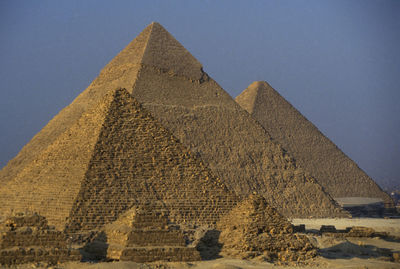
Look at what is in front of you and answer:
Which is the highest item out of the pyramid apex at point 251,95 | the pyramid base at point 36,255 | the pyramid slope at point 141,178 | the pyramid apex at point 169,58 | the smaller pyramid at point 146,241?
the pyramid apex at point 251,95

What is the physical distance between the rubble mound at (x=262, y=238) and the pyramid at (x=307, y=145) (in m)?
49.4

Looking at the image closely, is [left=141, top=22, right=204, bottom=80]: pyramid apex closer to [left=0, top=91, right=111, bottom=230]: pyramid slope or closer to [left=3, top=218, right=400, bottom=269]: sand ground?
[left=3, top=218, right=400, bottom=269]: sand ground

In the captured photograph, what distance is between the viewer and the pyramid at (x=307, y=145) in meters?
78.1

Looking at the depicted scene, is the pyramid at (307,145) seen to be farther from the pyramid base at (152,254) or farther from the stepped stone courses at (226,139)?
the pyramid base at (152,254)

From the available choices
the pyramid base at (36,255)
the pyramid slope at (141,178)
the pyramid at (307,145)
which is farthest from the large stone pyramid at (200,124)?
the pyramid base at (36,255)

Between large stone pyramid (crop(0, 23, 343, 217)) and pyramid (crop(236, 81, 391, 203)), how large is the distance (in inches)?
595

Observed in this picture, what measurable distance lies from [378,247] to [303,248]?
25.8 ft

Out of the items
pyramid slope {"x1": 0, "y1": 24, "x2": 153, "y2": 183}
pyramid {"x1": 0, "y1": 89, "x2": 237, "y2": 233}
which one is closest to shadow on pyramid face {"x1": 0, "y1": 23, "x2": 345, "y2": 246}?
pyramid {"x1": 0, "y1": 89, "x2": 237, "y2": 233}

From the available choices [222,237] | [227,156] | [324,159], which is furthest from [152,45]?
[222,237]

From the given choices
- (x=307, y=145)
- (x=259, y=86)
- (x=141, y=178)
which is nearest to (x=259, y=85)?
(x=259, y=86)

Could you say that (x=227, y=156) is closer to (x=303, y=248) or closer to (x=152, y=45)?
(x=152, y=45)

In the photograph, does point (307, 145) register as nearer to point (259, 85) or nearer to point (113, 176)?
point (259, 85)

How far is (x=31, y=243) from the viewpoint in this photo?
24109mm

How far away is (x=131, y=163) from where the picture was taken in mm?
31094
